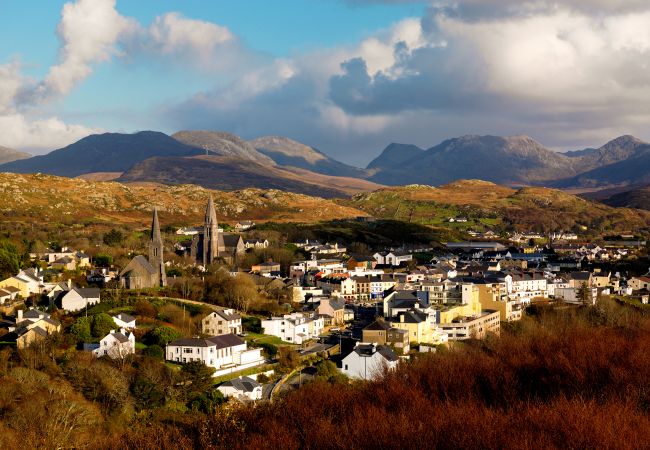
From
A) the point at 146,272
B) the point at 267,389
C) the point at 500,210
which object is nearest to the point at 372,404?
the point at 267,389

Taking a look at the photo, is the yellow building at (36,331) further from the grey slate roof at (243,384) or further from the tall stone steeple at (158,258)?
the tall stone steeple at (158,258)

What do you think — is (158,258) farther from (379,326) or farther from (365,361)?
(365,361)

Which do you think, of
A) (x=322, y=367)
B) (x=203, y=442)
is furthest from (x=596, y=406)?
(x=322, y=367)

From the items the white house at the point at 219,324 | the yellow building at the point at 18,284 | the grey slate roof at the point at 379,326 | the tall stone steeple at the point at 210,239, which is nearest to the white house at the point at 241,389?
the white house at the point at 219,324

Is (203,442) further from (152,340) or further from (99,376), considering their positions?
(152,340)

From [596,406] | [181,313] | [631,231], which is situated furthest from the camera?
[631,231]

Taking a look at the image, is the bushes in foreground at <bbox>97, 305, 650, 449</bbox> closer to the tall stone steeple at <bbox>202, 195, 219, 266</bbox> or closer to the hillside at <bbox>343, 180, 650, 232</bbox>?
the tall stone steeple at <bbox>202, 195, 219, 266</bbox>
